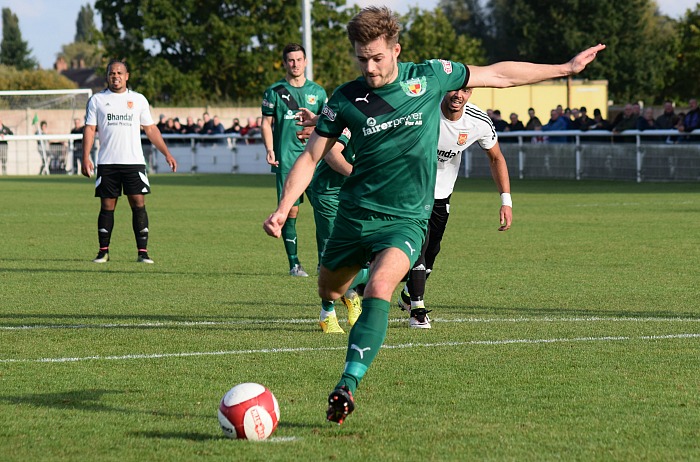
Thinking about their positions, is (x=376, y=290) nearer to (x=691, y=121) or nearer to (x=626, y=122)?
(x=691, y=121)

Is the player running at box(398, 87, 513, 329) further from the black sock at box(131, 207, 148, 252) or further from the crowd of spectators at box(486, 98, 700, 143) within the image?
the crowd of spectators at box(486, 98, 700, 143)

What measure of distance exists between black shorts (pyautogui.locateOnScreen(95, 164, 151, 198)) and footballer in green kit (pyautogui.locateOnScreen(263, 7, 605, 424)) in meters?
8.16

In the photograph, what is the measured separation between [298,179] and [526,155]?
2732cm

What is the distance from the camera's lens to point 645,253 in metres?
14.6

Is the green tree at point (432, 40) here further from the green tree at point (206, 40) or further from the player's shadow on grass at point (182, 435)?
the player's shadow on grass at point (182, 435)

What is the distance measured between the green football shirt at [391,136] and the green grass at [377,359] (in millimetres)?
1025

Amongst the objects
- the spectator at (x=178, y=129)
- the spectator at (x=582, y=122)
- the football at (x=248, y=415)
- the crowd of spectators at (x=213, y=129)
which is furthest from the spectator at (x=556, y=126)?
the football at (x=248, y=415)

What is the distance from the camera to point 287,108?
43.1ft

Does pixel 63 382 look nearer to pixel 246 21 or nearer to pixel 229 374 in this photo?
pixel 229 374

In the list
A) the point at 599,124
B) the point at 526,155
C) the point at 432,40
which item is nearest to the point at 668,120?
the point at 599,124

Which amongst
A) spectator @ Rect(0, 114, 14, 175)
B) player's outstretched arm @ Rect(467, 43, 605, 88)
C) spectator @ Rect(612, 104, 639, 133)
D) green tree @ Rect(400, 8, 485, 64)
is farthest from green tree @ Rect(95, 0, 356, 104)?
player's outstretched arm @ Rect(467, 43, 605, 88)

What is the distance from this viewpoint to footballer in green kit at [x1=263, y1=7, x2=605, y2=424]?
6328 millimetres

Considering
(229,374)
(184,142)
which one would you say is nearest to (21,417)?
(229,374)

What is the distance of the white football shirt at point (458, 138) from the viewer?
31.1 feet
